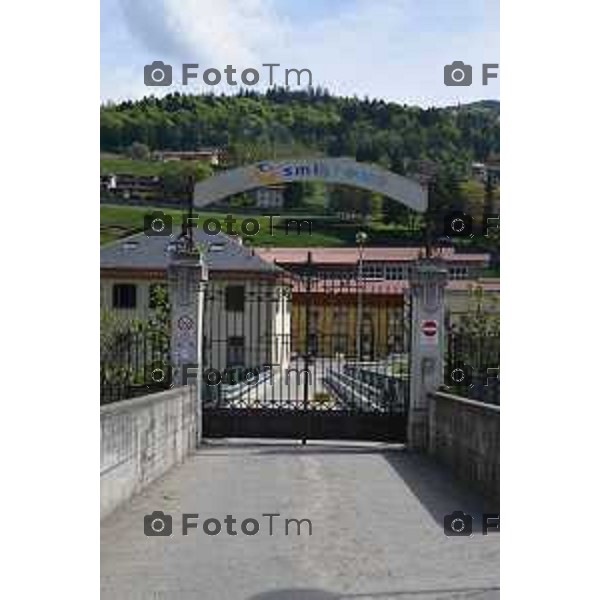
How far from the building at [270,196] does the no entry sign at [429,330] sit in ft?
8.20

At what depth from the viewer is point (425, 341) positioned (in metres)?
14.1

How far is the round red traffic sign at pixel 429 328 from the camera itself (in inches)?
552

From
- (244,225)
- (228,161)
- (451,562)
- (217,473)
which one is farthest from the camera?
(228,161)

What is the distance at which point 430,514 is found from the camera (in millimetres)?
8477

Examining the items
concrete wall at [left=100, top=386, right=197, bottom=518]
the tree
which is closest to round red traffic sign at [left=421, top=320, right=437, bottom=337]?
concrete wall at [left=100, top=386, right=197, bottom=518]

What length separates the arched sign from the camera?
1262 centimetres

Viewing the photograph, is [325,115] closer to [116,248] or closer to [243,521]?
[243,521]

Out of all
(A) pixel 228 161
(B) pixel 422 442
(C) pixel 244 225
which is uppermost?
(A) pixel 228 161

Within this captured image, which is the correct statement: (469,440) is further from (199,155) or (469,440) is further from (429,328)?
(199,155)

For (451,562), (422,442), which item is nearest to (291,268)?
(422,442)

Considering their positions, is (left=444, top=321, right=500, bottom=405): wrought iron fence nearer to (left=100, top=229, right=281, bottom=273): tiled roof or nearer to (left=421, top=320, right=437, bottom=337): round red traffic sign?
(left=421, top=320, right=437, bottom=337): round red traffic sign

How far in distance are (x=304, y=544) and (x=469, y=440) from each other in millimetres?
3557

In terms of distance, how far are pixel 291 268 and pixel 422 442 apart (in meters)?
12.2

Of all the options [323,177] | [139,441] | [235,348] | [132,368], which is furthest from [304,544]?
[235,348]
